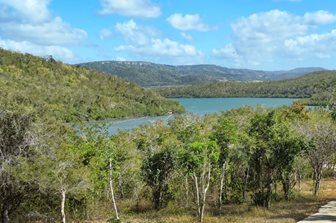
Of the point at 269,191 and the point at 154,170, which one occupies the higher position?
the point at 154,170

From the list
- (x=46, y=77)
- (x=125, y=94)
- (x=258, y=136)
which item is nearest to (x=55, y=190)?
(x=258, y=136)

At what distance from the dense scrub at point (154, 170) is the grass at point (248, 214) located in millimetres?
159

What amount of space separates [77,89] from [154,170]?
133497mm

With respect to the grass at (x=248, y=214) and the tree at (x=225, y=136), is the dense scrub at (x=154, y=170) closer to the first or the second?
the tree at (x=225, y=136)

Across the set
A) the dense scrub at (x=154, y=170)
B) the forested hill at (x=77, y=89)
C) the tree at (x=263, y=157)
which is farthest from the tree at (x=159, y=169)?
the forested hill at (x=77, y=89)

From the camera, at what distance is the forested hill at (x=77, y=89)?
5443 inches

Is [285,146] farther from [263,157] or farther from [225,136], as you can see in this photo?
[225,136]

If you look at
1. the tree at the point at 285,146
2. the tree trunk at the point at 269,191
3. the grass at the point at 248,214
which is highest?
the tree at the point at 285,146

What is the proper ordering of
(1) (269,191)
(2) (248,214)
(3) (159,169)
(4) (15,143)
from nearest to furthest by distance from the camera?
(4) (15,143) → (2) (248,214) → (1) (269,191) → (3) (159,169)

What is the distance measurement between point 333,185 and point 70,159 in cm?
3025

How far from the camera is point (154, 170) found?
105 ft

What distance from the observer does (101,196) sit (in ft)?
105

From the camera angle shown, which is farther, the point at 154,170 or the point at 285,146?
the point at 154,170

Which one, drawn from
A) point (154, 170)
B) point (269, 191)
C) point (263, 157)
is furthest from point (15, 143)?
point (269, 191)
